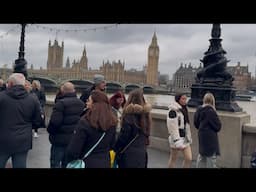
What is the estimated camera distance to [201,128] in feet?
15.4

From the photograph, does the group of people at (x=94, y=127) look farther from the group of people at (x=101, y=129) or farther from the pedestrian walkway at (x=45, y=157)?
the pedestrian walkway at (x=45, y=157)

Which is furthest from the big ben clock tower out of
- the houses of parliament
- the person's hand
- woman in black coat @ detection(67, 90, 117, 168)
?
woman in black coat @ detection(67, 90, 117, 168)

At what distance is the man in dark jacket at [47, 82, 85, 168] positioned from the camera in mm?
3971

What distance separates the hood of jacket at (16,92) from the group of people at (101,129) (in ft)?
1.45

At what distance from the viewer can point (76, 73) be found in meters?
75.7

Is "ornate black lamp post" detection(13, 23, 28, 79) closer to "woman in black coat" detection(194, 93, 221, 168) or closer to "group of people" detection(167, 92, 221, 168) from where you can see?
"group of people" detection(167, 92, 221, 168)

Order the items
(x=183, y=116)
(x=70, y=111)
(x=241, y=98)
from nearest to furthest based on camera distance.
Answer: (x=70, y=111) < (x=183, y=116) < (x=241, y=98)

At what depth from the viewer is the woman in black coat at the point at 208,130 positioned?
462 cm

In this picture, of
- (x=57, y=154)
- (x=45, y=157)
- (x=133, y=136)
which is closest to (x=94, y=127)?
(x=133, y=136)

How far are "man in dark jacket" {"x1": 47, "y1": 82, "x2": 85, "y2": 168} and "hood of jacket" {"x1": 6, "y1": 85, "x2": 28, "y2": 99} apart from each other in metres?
0.44
